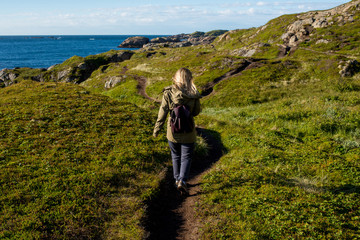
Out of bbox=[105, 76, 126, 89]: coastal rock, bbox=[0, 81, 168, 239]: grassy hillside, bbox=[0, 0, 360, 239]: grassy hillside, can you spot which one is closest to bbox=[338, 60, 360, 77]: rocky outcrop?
bbox=[0, 0, 360, 239]: grassy hillside

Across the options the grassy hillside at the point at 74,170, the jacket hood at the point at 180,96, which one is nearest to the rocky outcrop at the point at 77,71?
the grassy hillside at the point at 74,170

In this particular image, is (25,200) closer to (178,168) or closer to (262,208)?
(178,168)

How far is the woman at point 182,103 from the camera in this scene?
8.03m

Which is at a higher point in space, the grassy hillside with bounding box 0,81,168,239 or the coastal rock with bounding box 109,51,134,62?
the coastal rock with bounding box 109,51,134,62

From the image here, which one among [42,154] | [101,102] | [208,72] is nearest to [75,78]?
[208,72]

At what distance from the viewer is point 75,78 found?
92812mm

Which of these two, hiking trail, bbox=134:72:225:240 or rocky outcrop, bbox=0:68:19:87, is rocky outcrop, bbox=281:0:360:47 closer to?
hiking trail, bbox=134:72:225:240

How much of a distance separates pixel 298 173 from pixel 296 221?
12.0 feet

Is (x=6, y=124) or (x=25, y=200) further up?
(x=6, y=124)

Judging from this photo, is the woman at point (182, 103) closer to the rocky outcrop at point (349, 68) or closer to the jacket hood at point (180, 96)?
the jacket hood at point (180, 96)

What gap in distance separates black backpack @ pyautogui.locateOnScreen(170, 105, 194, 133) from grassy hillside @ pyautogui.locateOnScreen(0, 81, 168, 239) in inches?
121

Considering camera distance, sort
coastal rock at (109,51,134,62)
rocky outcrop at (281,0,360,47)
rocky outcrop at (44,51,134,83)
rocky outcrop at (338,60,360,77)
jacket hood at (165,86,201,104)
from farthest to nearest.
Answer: coastal rock at (109,51,134,62), rocky outcrop at (44,51,134,83), rocky outcrop at (281,0,360,47), rocky outcrop at (338,60,360,77), jacket hood at (165,86,201,104)

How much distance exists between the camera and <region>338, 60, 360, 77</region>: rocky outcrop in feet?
125

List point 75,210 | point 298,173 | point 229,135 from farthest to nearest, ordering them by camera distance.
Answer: point 229,135
point 298,173
point 75,210
